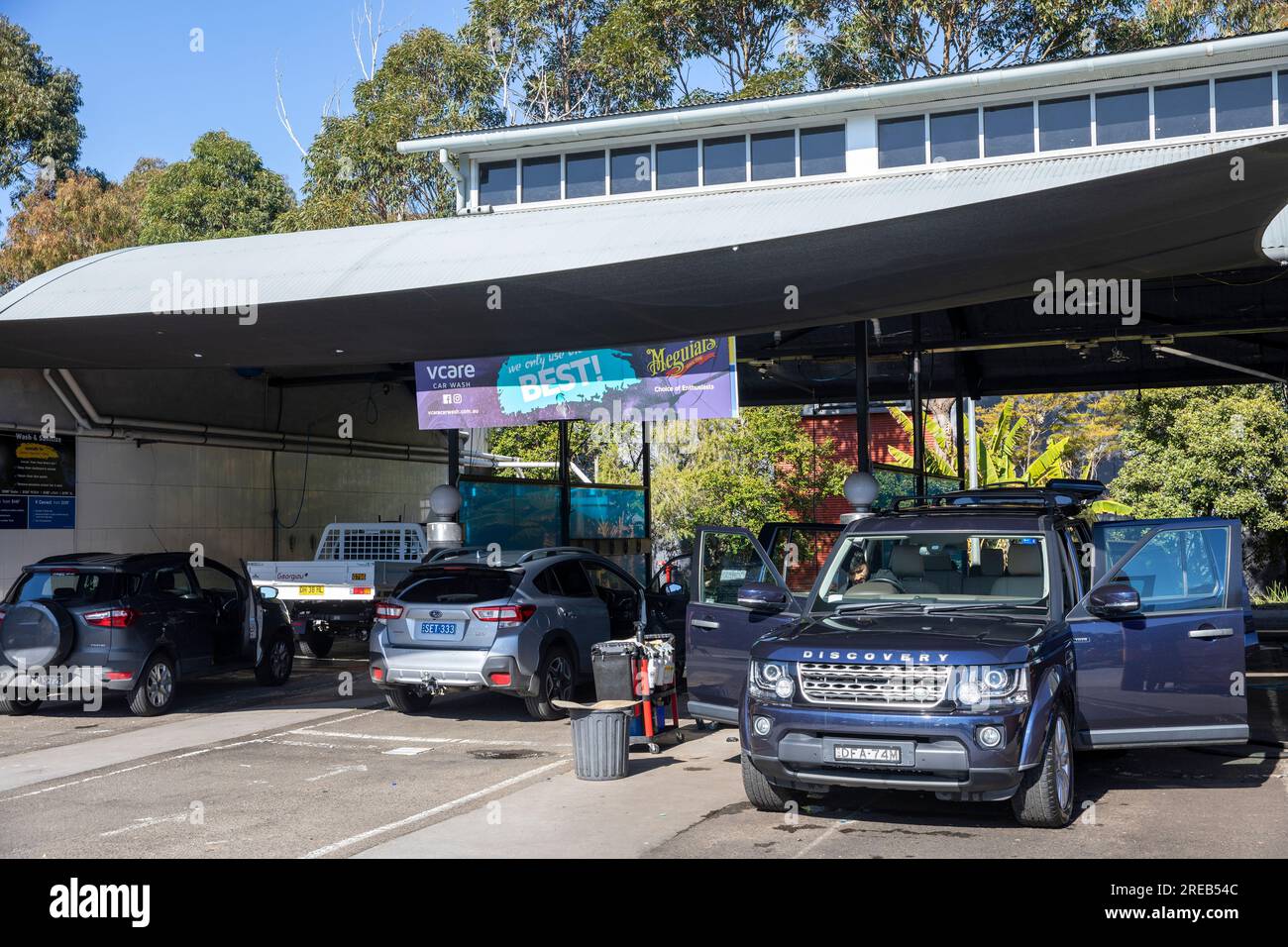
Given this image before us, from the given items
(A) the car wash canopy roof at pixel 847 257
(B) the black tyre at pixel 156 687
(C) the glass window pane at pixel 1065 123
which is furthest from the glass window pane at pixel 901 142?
(B) the black tyre at pixel 156 687

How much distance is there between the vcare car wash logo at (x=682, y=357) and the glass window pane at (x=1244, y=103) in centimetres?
1155

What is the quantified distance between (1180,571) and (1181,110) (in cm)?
1477

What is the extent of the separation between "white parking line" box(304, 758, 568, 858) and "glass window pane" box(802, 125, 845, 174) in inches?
594

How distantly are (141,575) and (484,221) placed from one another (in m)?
5.21

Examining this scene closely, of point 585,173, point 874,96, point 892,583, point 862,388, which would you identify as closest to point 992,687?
point 892,583

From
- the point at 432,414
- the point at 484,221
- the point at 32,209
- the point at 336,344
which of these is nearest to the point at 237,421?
the point at 432,414

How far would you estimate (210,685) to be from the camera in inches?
604

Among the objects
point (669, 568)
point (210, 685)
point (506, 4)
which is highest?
point (506, 4)

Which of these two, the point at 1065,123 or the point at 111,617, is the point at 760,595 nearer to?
the point at 111,617

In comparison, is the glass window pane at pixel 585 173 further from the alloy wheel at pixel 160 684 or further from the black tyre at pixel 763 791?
the black tyre at pixel 763 791

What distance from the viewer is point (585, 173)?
2370cm

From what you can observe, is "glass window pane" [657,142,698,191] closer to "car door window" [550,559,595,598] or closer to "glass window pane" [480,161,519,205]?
"glass window pane" [480,161,519,205]

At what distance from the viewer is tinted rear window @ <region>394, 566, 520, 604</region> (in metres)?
11.5

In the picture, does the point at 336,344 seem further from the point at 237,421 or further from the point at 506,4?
the point at 506,4
